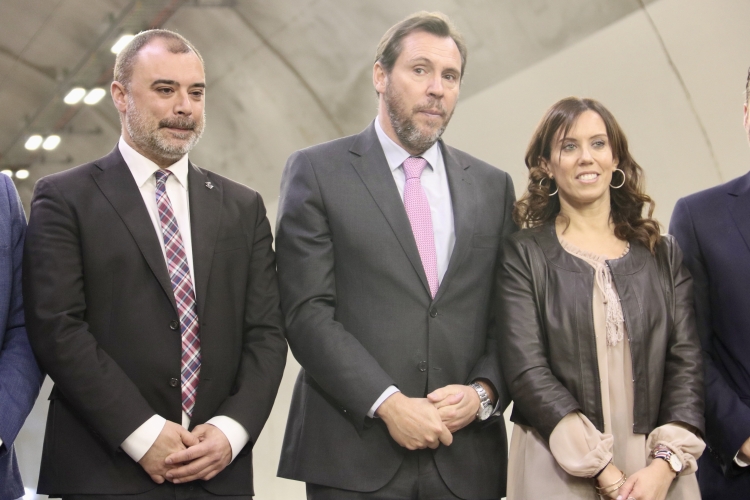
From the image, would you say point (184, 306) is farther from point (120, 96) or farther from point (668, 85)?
point (668, 85)

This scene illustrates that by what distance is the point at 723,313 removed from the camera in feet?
12.1

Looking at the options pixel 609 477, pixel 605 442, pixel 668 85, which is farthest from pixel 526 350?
pixel 668 85

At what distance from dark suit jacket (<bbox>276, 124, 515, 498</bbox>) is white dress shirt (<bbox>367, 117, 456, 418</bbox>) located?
0.17ft

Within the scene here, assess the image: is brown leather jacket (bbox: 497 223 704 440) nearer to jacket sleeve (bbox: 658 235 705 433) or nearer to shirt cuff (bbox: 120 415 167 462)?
jacket sleeve (bbox: 658 235 705 433)

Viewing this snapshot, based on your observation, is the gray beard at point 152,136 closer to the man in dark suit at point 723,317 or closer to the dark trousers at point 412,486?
the dark trousers at point 412,486

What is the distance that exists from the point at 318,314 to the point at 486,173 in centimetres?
100

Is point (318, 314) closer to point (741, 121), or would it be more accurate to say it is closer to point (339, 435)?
point (339, 435)

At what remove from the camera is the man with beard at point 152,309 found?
3.14m

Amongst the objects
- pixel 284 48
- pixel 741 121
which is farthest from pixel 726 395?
pixel 284 48

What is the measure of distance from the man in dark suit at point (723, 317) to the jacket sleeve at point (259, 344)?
1725mm

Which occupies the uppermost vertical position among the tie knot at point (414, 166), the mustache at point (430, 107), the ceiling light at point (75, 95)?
the ceiling light at point (75, 95)

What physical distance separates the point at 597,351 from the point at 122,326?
5.73 ft

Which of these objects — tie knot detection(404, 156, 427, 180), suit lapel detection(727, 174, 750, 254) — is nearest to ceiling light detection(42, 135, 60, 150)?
tie knot detection(404, 156, 427, 180)

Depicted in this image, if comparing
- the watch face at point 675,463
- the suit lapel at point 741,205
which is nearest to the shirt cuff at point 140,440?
the watch face at point 675,463
